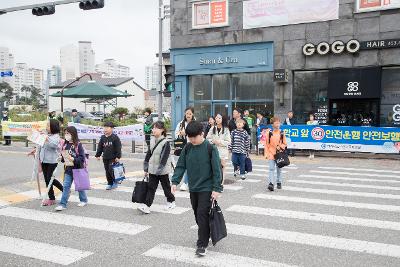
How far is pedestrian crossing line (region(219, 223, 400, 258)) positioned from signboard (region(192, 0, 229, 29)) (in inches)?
650

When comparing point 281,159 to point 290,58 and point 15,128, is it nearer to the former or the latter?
point 290,58

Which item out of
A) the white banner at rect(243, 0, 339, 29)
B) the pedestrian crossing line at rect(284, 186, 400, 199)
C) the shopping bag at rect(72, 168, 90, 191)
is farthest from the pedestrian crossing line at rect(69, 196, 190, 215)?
the white banner at rect(243, 0, 339, 29)

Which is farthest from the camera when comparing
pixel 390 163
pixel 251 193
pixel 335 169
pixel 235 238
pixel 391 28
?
pixel 391 28

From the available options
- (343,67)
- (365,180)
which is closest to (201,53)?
(343,67)

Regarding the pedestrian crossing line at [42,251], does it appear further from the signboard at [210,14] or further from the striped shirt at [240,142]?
the signboard at [210,14]

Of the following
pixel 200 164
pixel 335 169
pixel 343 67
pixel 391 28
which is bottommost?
pixel 335 169

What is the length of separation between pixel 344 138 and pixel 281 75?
4.72m

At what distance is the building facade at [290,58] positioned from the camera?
1789 centimetres

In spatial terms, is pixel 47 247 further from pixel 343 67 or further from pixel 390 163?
pixel 343 67

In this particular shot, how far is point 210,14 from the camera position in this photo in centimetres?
2153

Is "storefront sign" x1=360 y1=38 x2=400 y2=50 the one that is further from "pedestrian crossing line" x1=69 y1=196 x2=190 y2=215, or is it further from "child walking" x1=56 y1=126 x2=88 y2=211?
"child walking" x1=56 y1=126 x2=88 y2=211

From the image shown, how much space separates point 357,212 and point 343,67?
12.5m

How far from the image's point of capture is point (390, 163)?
14797 millimetres


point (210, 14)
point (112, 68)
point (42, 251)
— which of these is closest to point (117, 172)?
point (42, 251)
